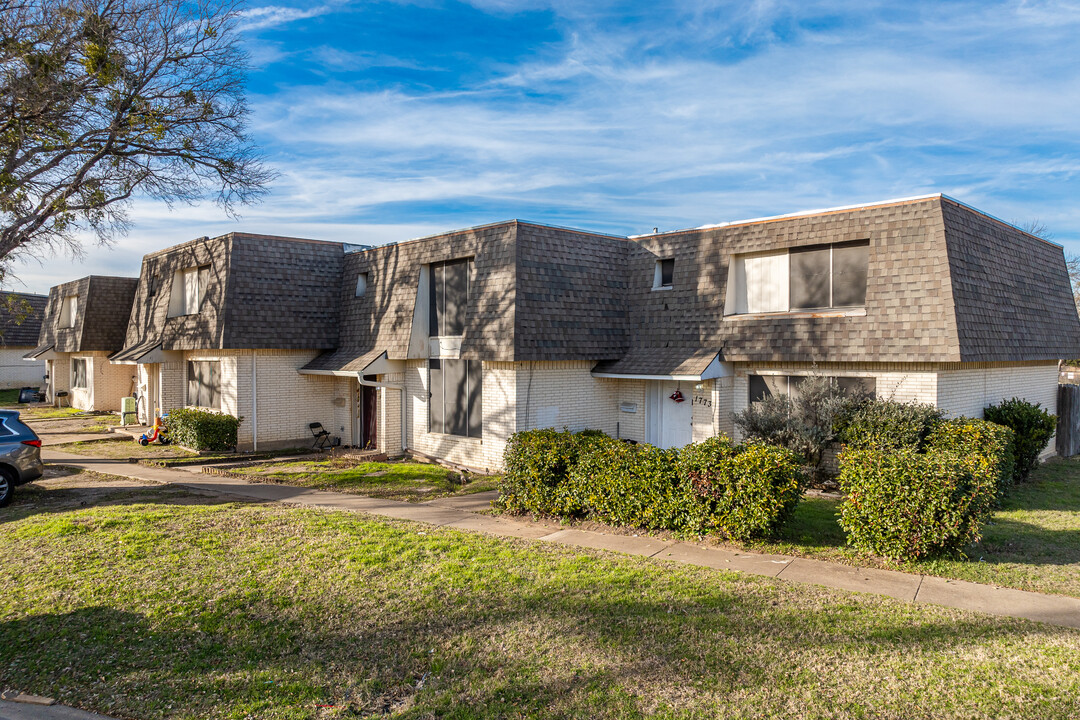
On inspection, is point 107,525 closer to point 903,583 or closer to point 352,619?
point 352,619

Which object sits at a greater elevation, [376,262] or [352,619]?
[376,262]

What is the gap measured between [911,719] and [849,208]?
11229 millimetres

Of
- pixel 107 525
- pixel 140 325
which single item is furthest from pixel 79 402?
pixel 107 525

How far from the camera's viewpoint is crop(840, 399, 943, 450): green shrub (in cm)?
1163

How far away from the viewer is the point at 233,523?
34.3 ft

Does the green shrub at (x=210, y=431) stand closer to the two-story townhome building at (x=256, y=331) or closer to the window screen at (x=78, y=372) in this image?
the two-story townhome building at (x=256, y=331)

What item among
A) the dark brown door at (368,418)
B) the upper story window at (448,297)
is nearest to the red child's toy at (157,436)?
the dark brown door at (368,418)

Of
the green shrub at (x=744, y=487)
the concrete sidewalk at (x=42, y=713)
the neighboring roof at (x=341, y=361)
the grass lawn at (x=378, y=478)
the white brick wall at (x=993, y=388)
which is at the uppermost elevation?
the neighboring roof at (x=341, y=361)

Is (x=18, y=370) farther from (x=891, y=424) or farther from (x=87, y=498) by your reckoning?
(x=891, y=424)

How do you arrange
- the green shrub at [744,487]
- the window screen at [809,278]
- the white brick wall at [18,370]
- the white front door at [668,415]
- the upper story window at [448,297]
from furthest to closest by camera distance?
the white brick wall at [18,370]
the upper story window at [448,297]
the white front door at [668,415]
the window screen at [809,278]
the green shrub at [744,487]

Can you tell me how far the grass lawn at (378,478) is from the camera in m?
13.6

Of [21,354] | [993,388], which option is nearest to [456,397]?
[993,388]

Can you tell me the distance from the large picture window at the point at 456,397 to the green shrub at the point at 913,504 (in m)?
9.23

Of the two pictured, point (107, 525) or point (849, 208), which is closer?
point (107, 525)
